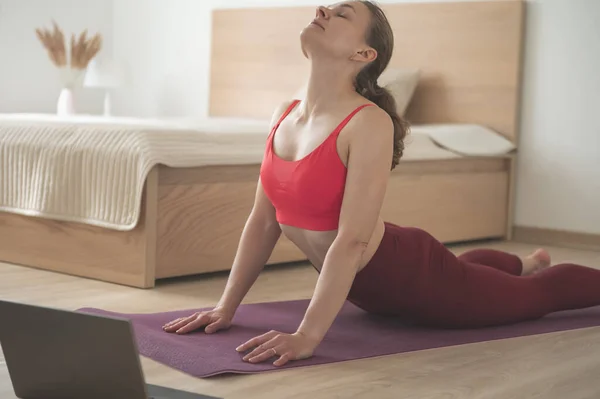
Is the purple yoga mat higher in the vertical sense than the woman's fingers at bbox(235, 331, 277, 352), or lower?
lower

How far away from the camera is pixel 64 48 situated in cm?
519

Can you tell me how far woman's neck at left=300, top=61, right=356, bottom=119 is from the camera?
2.30 meters

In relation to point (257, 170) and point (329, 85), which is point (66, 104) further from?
point (329, 85)

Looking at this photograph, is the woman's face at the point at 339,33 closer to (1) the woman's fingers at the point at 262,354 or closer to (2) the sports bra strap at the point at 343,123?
(2) the sports bra strap at the point at 343,123

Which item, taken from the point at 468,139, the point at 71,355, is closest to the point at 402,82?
the point at 468,139

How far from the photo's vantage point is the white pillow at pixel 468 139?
4215mm

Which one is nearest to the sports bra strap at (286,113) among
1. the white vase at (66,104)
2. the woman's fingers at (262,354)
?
the woman's fingers at (262,354)

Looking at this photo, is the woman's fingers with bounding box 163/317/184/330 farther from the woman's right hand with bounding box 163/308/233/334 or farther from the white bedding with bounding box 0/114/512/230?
the white bedding with bounding box 0/114/512/230

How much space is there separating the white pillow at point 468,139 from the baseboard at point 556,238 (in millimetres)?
388

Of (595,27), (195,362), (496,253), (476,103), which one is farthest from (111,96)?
(195,362)

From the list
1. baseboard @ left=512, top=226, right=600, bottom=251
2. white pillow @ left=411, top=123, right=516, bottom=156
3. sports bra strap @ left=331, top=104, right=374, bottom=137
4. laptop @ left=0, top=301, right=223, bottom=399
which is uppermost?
sports bra strap @ left=331, top=104, right=374, bottom=137

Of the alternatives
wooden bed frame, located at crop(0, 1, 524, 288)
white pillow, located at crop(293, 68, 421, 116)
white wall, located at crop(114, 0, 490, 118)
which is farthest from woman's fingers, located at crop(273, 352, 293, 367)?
white wall, located at crop(114, 0, 490, 118)

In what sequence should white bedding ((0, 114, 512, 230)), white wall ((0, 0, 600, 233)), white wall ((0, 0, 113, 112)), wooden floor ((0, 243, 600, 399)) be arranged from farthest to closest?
white wall ((0, 0, 113, 112))
white wall ((0, 0, 600, 233))
white bedding ((0, 114, 512, 230))
wooden floor ((0, 243, 600, 399))

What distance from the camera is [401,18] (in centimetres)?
481
